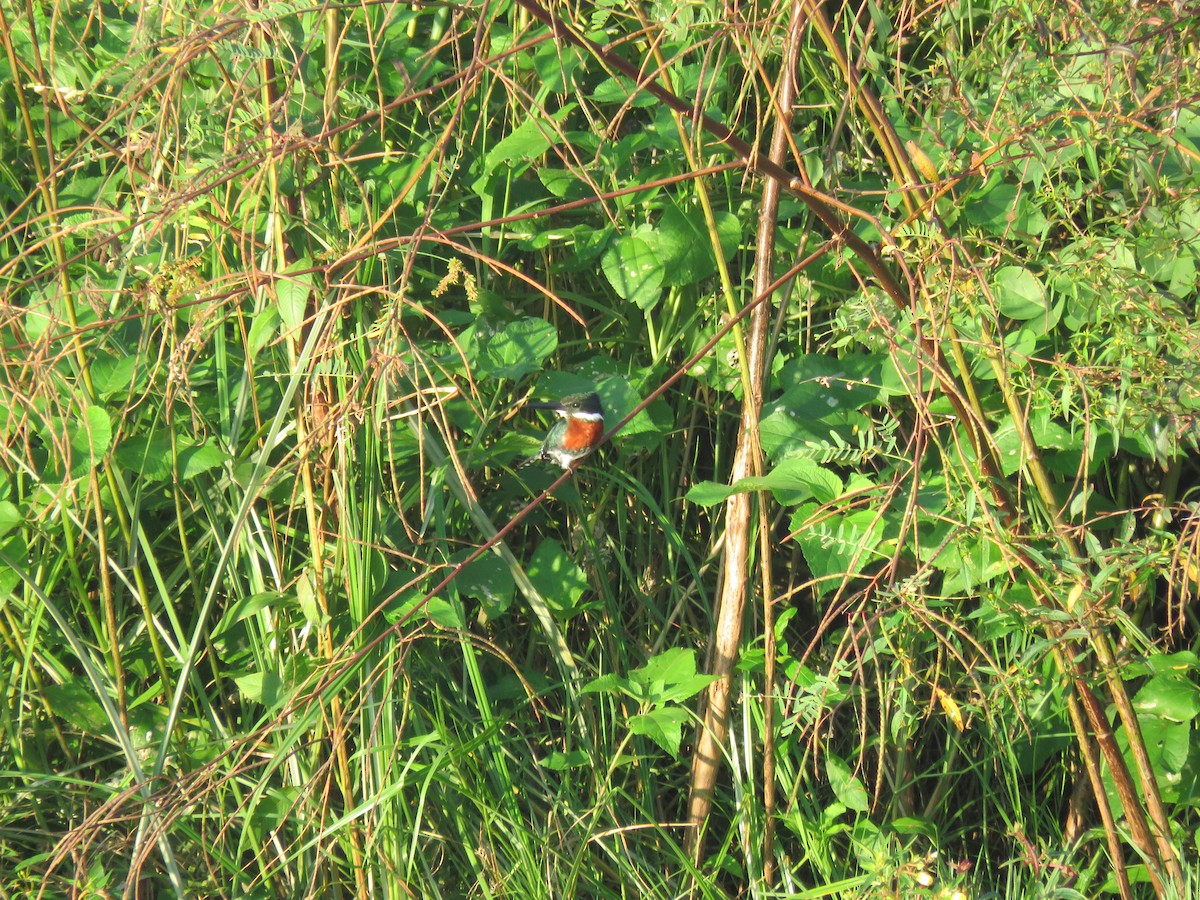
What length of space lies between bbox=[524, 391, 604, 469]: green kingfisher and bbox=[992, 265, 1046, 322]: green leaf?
41.0 inches

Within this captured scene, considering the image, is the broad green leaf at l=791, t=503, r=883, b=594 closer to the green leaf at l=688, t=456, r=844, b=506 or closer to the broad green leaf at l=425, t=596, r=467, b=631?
the green leaf at l=688, t=456, r=844, b=506

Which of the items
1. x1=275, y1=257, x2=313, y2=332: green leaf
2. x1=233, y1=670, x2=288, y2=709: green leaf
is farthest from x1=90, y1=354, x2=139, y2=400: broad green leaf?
x1=233, y1=670, x2=288, y2=709: green leaf

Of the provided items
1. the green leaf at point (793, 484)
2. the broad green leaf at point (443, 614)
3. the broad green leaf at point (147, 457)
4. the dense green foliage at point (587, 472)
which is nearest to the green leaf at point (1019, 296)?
the dense green foliage at point (587, 472)

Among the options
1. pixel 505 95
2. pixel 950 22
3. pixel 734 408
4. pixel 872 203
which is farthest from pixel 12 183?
pixel 950 22

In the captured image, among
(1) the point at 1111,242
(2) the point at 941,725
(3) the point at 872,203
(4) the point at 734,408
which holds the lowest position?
(2) the point at 941,725

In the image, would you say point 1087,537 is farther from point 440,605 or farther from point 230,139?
point 230,139

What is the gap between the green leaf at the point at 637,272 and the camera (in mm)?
2982

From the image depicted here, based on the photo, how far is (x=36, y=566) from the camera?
2910 millimetres

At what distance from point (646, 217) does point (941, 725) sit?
1670 mm

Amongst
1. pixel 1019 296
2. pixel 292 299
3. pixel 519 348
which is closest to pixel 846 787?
pixel 1019 296

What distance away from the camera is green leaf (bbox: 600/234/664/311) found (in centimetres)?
298

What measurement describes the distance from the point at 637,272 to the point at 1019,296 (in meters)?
0.96

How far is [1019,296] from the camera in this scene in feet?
9.09

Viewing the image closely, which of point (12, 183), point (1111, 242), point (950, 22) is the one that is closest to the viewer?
point (1111, 242)
